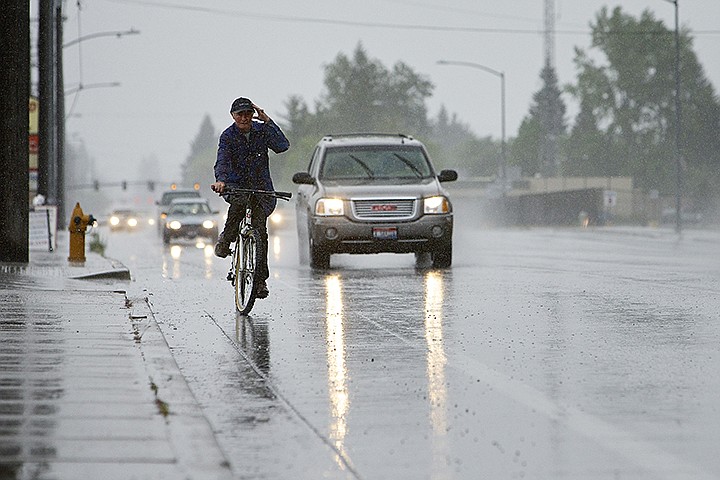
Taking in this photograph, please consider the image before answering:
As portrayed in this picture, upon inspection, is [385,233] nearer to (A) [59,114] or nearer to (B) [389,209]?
(B) [389,209]

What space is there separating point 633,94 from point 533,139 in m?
60.5

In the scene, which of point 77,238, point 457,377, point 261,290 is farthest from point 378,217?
point 457,377

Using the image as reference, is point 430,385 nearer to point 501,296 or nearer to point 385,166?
point 501,296

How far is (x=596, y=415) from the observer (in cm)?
745

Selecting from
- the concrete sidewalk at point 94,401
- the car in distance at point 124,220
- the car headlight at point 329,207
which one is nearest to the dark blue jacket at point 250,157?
the concrete sidewalk at point 94,401

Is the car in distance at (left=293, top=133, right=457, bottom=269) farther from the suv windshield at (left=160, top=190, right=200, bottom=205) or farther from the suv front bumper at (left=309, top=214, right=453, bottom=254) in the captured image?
the suv windshield at (left=160, top=190, right=200, bottom=205)

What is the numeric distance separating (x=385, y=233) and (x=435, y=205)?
2.72ft

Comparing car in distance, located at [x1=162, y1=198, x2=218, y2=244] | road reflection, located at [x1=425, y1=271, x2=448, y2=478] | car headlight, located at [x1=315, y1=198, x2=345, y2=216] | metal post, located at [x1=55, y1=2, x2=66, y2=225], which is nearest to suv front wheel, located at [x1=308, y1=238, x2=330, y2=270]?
car headlight, located at [x1=315, y1=198, x2=345, y2=216]

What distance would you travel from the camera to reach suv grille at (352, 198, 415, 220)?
69.6 feet

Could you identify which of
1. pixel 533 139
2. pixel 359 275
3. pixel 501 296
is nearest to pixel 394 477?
pixel 501 296

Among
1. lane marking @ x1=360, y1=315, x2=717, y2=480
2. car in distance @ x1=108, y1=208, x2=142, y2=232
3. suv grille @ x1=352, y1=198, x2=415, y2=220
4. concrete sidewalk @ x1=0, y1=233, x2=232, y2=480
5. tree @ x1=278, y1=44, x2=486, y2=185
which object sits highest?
tree @ x1=278, y1=44, x2=486, y2=185

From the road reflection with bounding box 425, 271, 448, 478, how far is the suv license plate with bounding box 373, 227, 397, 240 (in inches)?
187

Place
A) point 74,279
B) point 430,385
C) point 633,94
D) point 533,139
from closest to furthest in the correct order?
point 430,385, point 74,279, point 633,94, point 533,139

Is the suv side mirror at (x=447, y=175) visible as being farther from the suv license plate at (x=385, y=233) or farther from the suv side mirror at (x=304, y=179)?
the suv side mirror at (x=304, y=179)
